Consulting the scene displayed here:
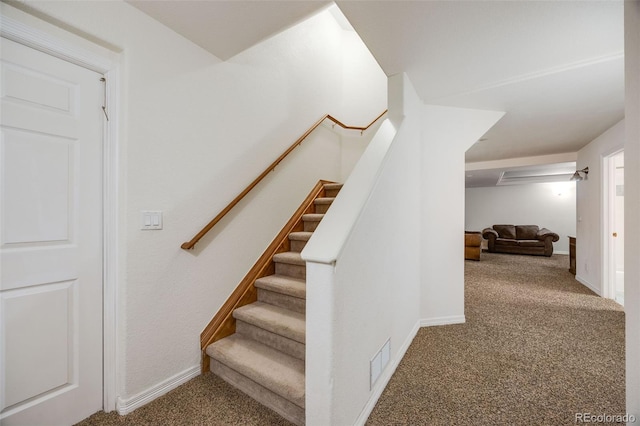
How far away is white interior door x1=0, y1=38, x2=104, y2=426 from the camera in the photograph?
3.79ft

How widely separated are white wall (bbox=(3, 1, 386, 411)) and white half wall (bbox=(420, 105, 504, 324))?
143cm

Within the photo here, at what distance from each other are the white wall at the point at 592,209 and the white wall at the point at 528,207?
436cm

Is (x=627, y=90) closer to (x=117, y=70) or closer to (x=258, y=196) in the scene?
(x=258, y=196)

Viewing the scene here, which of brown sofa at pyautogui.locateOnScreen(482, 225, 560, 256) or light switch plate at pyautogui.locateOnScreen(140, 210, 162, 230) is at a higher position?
light switch plate at pyautogui.locateOnScreen(140, 210, 162, 230)

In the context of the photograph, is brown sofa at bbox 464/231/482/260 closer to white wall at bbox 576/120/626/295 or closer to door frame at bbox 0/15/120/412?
white wall at bbox 576/120/626/295

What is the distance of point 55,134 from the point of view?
4.15 ft

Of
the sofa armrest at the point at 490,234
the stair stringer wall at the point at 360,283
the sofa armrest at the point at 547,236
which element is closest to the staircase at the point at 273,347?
the stair stringer wall at the point at 360,283

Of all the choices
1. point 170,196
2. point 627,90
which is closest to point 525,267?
point 627,90

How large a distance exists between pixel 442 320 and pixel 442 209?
1109 mm

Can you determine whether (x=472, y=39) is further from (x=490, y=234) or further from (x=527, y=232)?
(x=527, y=232)

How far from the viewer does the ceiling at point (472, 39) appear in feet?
4.56

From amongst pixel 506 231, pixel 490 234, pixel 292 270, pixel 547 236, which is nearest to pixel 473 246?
pixel 490 234

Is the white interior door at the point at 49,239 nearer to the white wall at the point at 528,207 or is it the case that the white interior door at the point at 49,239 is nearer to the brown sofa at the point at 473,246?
the brown sofa at the point at 473,246

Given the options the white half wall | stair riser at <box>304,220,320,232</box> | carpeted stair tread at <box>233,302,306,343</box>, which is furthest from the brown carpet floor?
stair riser at <box>304,220,320,232</box>
